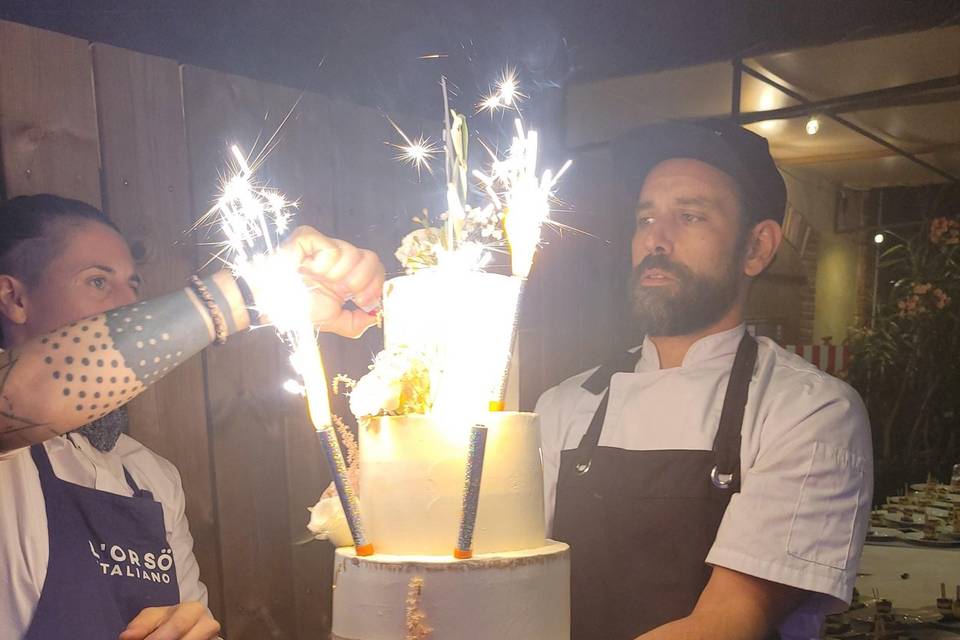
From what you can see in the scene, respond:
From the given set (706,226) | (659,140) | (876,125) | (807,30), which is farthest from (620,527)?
(807,30)

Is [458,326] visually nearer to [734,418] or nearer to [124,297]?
[124,297]

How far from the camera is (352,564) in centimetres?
106

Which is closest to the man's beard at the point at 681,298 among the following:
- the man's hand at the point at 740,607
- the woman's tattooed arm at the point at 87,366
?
the man's hand at the point at 740,607

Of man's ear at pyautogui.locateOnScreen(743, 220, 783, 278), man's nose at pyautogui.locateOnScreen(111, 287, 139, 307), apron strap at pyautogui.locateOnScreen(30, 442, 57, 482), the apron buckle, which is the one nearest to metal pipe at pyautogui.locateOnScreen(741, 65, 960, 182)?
man's ear at pyautogui.locateOnScreen(743, 220, 783, 278)

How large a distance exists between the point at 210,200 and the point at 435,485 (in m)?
0.72

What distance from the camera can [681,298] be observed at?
5.49 ft

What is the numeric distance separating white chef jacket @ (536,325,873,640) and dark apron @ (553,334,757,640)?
0.02 m

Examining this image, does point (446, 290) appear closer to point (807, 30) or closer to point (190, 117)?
point (190, 117)

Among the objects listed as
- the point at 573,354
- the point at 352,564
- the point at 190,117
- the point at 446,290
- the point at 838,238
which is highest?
the point at 190,117

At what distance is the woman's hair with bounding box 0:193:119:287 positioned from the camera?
1178 mm

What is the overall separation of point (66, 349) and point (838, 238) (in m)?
1.37

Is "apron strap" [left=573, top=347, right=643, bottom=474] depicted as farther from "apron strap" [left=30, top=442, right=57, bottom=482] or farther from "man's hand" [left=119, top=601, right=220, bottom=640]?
"apron strap" [left=30, top=442, right=57, bottom=482]

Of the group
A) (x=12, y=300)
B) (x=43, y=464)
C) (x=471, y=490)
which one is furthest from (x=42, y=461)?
(x=471, y=490)

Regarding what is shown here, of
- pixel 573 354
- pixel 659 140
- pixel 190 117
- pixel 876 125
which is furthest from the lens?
pixel 573 354
